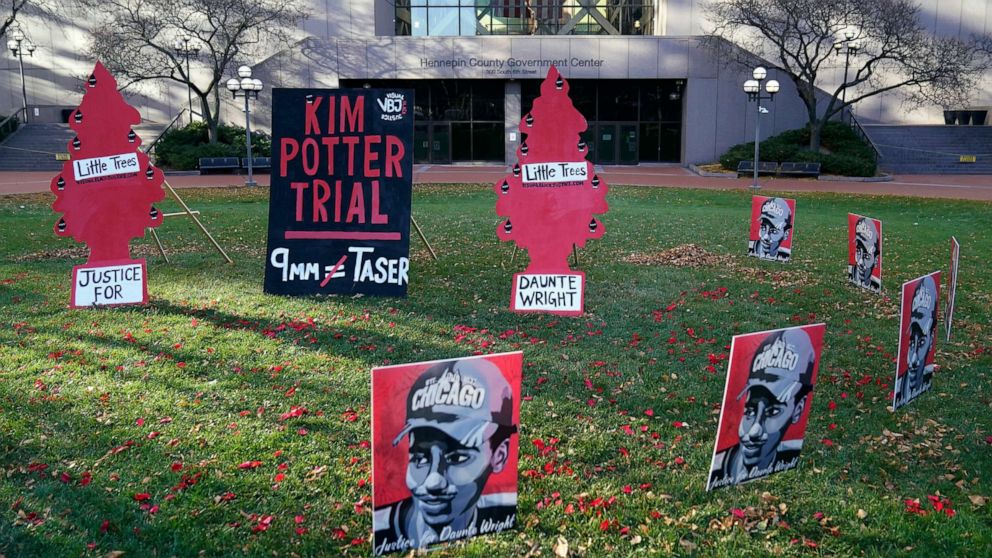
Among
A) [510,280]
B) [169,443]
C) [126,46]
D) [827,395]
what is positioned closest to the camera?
[169,443]

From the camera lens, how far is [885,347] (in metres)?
6.88

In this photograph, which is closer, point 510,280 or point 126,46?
point 510,280

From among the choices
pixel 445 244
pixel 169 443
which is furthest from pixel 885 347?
pixel 445 244

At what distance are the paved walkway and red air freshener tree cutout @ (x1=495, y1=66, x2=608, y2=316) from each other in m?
17.6

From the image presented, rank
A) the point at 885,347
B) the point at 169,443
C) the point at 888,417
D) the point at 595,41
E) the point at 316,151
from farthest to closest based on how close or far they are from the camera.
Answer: the point at 595,41
the point at 316,151
the point at 885,347
the point at 888,417
the point at 169,443

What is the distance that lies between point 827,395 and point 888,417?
0.50 m

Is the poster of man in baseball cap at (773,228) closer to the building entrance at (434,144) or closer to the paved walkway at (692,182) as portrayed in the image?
the paved walkway at (692,182)

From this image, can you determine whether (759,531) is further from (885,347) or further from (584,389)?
(885,347)

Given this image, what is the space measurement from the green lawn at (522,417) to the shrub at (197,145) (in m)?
21.7

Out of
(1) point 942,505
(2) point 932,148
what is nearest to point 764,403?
(1) point 942,505

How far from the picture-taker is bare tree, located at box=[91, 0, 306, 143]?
102 ft

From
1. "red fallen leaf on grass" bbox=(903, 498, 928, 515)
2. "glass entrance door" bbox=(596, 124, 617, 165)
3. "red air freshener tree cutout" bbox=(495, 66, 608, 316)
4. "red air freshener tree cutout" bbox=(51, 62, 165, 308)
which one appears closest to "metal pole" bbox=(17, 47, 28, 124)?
"glass entrance door" bbox=(596, 124, 617, 165)

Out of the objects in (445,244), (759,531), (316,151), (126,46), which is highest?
(126,46)

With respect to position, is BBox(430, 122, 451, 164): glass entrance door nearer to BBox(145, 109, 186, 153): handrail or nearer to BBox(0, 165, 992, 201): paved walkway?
BBox(0, 165, 992, 201): paved walkway
